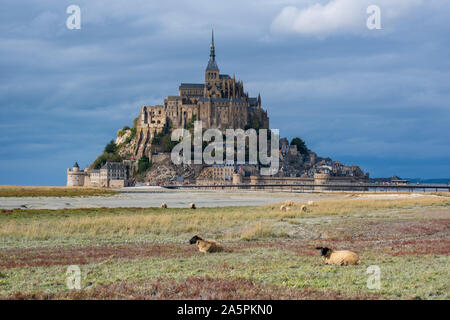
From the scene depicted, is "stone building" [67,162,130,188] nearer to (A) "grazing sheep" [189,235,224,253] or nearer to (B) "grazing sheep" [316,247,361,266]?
(A) "grazing sheep" [189,235,224,253]

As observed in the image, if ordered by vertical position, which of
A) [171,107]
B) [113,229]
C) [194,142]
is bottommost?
[113,229]

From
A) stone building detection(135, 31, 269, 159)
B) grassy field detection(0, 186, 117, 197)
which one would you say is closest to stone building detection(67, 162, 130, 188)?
stone building detection(135, 31, 269, 159)

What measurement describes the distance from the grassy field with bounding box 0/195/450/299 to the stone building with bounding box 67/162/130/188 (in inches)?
5163

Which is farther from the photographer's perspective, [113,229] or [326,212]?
[326,212]

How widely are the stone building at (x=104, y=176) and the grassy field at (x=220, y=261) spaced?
131 meters

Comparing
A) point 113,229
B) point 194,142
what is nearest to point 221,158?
→ point 194,142

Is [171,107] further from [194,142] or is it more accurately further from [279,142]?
[279,142]

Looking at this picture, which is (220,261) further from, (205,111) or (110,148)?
(110,148)

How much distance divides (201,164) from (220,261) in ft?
483

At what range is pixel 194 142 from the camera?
549 feet

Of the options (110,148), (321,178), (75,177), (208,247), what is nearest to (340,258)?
(208,247)

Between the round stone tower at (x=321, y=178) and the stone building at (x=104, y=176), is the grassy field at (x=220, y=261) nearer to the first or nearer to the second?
the round stone tower at (x=321, y=178)

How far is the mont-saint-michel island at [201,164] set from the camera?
157000 mm

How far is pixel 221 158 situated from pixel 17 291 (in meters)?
153
